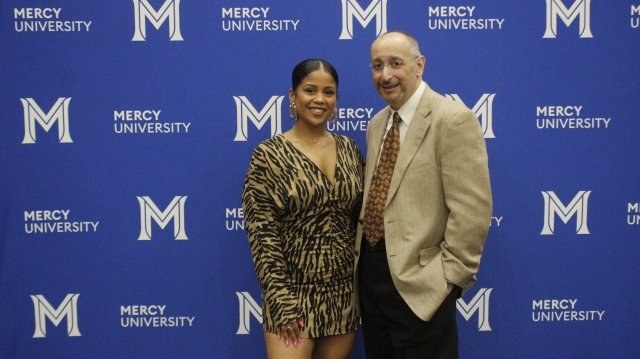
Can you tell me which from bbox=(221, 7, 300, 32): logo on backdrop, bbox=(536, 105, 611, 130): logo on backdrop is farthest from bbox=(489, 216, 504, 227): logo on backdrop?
bbox=(221, 7, 300, 32): logo on backdrop

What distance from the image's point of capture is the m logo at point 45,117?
241 centimetres

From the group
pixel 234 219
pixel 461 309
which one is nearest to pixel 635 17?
pixel 461 309

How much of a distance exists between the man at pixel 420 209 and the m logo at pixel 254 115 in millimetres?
667

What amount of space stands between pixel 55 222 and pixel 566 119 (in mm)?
2346

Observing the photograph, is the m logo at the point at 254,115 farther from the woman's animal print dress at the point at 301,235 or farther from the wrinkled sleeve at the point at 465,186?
the wrinkled sleeve at the point at 465,186

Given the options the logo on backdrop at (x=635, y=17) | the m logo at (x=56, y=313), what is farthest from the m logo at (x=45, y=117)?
the logo on backdrop at (x=635, y=17)

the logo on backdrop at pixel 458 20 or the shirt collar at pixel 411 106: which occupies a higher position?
the logo on backdrop at pixel 458 20

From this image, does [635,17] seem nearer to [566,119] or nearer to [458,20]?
[566,119]

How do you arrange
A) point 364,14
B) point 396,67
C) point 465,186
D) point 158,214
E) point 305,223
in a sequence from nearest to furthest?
point 465,186 → point 396,67 → point 305,223 → point 364,14 → point 158,214

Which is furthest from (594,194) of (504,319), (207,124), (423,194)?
(207,124)

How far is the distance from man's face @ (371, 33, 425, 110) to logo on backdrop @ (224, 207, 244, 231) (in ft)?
3.14

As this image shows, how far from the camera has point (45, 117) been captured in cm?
242

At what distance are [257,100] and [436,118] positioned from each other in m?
0.94

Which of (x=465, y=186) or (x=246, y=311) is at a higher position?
(x=465, y=186)
